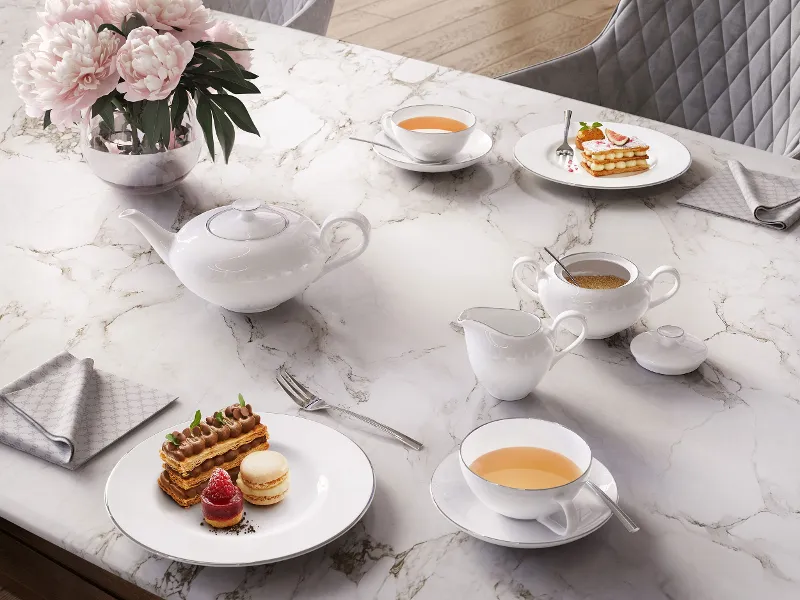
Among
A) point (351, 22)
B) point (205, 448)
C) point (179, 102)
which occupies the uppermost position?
point (179, 102)

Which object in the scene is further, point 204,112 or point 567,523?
point 204,112

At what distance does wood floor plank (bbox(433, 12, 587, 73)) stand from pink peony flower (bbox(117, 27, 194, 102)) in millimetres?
2894

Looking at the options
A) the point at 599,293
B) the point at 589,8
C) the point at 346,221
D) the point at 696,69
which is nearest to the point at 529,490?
the point at 599,293

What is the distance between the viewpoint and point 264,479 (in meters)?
0.86

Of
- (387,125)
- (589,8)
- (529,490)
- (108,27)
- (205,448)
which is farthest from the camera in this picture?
(589,8)

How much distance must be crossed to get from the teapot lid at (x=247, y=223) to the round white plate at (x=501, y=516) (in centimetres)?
41

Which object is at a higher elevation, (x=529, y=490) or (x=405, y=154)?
(x=529, y=490)

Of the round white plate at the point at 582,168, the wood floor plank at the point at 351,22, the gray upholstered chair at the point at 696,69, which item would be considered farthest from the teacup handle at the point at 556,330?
the wood floor plank at the point at 351,22

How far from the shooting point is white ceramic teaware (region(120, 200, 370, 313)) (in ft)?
3.71

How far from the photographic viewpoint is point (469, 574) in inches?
31.8

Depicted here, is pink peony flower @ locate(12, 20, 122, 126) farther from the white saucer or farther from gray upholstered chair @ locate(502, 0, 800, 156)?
gray upholstered chair @ locate(502, 0, 800, 156)

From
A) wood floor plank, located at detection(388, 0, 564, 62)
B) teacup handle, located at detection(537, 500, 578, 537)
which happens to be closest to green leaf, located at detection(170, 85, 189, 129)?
teacup handle, located at detection(537, 500, 578, 537)

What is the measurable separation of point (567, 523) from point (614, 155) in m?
0.83

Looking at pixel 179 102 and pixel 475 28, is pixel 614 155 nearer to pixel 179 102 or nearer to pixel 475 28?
pixel 179 102
